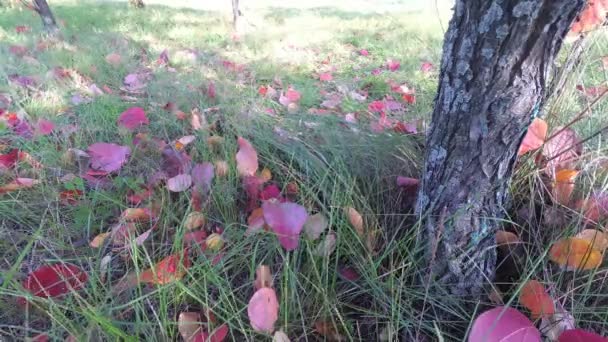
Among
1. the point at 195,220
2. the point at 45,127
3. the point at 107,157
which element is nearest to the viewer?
the point at 195,220

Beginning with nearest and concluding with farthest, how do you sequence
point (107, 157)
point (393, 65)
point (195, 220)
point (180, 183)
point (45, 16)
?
point (195, 220) → point (180, 183) → point (107, 157) → point (393, 65) → point (45, 16)

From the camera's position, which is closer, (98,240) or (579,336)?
(579,336)

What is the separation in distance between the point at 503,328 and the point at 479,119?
38 cm

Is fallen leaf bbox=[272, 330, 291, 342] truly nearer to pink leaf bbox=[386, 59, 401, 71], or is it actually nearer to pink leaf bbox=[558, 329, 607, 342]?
pink leaf bbox=[558, 329, 607, 342]

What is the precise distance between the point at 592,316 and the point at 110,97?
2.01 metres

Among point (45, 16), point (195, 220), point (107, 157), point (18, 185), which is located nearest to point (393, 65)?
point (107, 157)

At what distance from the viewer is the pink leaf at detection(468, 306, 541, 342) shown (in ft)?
2.20

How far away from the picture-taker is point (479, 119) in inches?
31.0

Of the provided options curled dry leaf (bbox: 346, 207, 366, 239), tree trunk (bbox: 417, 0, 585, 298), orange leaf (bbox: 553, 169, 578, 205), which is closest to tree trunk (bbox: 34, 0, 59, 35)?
curled dry leaf (bbox: 346, 207, 366, 239)

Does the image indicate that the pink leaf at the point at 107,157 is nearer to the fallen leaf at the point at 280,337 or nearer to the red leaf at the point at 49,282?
the red leaf at the point at 49,282

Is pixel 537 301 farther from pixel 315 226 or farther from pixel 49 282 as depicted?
pixel 49 282

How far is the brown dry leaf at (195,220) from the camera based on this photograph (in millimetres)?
994

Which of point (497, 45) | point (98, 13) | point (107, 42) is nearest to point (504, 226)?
point (497, 45)

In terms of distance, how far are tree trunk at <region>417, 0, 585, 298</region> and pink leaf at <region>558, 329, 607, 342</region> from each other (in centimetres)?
19
